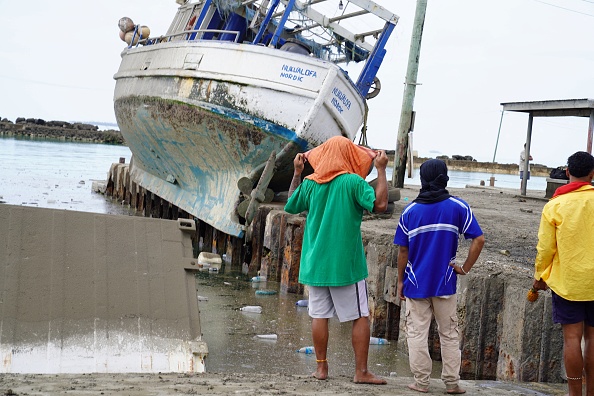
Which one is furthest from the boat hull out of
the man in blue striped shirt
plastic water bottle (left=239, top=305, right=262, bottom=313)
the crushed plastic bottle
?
the man in blue striped shirt

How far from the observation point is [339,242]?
16.1 feet

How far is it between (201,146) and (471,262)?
10015 mm

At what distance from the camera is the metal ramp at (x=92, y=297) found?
539cm

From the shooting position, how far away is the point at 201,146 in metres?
14.3

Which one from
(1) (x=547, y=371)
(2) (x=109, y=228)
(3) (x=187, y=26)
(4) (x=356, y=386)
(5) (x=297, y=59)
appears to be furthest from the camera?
(3) (x=187, y=26)

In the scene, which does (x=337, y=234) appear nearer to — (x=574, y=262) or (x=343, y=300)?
(x=343, y=300)

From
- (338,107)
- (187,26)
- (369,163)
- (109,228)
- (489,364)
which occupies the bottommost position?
(489,364)

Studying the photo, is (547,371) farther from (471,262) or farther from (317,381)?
(317,381)

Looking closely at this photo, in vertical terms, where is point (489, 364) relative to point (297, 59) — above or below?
below

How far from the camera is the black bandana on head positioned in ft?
15.7

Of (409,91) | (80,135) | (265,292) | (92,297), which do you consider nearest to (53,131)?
(80,135)

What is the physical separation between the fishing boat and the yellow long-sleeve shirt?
27.3 ft

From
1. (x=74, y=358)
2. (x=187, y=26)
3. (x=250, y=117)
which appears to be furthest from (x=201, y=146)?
(x=74, y=358)

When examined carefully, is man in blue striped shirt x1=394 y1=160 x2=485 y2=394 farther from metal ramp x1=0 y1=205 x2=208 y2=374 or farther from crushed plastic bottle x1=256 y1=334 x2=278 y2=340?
crushed plastic bottle x1=256 y1=334 x2=278 y2=340
